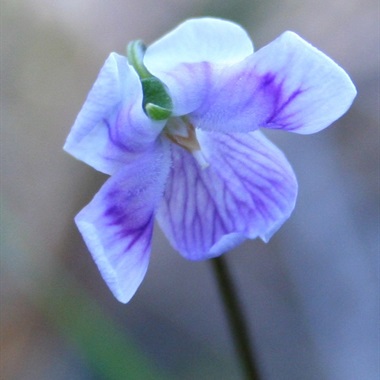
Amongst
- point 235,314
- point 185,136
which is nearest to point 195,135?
point 185,136

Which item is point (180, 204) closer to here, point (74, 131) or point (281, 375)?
point (74, 131)

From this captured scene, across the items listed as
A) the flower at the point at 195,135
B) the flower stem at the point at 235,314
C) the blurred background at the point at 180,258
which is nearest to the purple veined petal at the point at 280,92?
the flower at the point at 195,135

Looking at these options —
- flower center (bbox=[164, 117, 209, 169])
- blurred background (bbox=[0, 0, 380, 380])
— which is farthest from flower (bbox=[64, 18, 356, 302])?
blurred background (bbox=[0, 0, 380, 380])

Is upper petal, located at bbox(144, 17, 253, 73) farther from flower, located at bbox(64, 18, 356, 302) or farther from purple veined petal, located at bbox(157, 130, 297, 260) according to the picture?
purple veined petal, located at bbox(157, 130, 297, 260)

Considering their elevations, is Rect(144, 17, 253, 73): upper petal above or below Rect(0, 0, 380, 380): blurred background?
above

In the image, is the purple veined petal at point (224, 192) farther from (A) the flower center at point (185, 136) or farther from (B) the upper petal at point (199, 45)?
(B) the upper petal at point (199, 45)

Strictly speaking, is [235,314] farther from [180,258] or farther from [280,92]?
[180,258]
